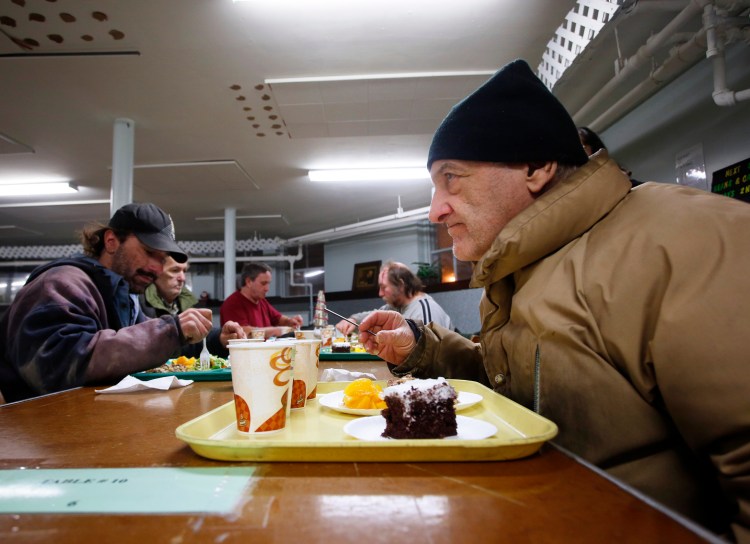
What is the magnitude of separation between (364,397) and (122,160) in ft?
16.5

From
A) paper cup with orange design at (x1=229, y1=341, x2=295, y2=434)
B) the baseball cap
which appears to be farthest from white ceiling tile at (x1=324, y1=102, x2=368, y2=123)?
paper cup with orange design at (x1=229, y1=341, x2=295, y2=434)

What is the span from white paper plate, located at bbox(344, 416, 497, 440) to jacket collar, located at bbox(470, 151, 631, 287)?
1.31 ft

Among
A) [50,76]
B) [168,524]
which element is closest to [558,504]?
[168,524]

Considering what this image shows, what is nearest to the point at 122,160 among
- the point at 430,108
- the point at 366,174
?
the point at 366,174

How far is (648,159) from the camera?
14.4 feet

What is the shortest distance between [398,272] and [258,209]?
4.63 metres

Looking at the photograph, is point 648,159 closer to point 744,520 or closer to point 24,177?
point 744,520

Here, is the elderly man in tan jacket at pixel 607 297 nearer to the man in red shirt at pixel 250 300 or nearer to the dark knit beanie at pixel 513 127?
the dark knit beanie at pixel 513 127

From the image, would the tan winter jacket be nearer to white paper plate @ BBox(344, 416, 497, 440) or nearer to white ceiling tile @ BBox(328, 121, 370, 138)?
white paper plate @ BBox(344, 416, 497, 440)

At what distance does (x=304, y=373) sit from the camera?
113 centimetres

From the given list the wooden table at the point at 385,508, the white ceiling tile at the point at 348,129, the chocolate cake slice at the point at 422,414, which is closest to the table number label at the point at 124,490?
the wooden table at the point at 385,508

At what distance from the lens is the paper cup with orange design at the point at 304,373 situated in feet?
3.60

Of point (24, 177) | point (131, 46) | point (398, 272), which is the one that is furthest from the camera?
point (24, 177)

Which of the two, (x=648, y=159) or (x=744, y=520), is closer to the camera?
(x=744, y=520)
